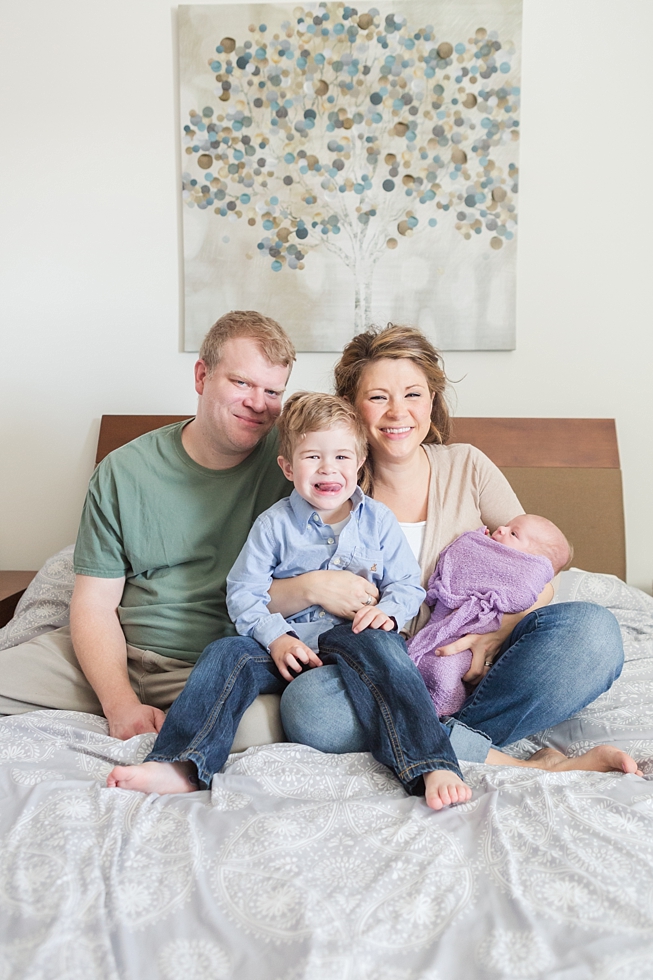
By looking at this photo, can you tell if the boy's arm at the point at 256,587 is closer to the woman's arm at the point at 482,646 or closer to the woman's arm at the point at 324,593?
the woman's arm at the point at 324,593

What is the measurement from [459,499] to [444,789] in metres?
0.74

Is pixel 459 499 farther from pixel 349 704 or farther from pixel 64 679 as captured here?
pixel 64 679

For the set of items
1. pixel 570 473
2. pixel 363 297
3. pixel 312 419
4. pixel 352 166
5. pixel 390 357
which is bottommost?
pixel 570 473

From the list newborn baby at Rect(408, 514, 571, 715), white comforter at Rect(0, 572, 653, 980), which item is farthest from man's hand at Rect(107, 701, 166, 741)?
newborn baby at Rect(408, 514, 571, 715)

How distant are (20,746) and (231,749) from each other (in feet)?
1.16

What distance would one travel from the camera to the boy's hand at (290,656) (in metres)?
1.34

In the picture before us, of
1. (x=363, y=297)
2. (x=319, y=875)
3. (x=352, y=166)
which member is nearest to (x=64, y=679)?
(x=319, y=875)

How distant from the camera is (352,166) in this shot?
2527mm

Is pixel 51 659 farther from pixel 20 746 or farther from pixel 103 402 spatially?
pixel 103 402

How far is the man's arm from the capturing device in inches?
54.9

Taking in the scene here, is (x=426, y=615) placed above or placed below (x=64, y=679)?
above

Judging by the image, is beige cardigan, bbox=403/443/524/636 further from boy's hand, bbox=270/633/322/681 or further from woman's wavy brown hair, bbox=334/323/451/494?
boy's hand, bbox=270/633/322/681

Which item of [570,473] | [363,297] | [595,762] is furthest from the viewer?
[363,297]

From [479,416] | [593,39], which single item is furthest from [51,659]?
[593,39]
